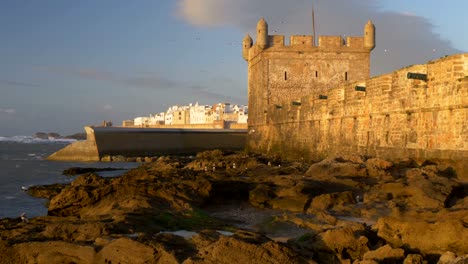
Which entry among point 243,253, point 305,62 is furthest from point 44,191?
point 305,62

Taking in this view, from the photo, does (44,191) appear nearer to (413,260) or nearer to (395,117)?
(395,117)

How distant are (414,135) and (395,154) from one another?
3.65ft

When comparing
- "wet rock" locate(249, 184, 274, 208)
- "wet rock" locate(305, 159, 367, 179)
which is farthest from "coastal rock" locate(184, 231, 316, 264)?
"wet rock" locate(305, 159, 367, 179)

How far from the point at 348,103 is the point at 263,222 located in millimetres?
12137

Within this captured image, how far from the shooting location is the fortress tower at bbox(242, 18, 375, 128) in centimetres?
3184

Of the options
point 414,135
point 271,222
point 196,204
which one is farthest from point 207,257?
point 414,135

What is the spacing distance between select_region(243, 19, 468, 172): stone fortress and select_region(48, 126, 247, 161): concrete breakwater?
145 inches

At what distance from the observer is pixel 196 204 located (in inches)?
390

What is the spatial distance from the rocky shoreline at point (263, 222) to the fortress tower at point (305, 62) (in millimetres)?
18543

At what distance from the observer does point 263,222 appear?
8289mm

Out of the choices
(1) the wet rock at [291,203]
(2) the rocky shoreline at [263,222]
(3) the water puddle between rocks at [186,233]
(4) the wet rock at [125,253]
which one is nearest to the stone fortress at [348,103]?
(2) the rocky shoreline at [263,222]

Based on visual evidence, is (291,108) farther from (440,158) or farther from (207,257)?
(207,257)

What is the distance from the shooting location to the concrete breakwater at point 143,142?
35.5 metres

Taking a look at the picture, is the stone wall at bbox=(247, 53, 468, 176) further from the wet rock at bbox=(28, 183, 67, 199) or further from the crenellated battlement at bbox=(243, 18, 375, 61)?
the wet rock at bbox=(28, 183, 67, 199)
